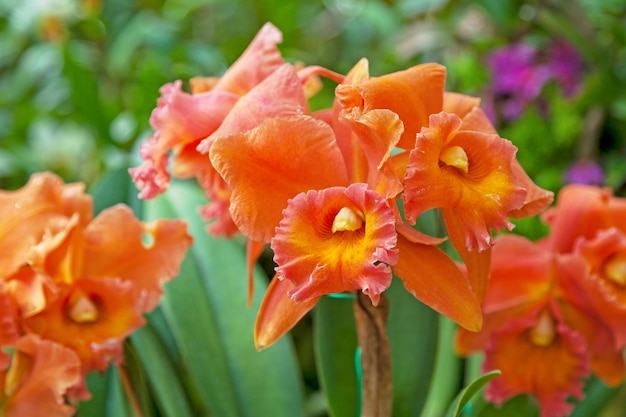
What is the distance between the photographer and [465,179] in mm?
525

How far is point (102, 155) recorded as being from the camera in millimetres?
1421

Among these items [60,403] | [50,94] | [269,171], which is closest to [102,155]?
[50,94]

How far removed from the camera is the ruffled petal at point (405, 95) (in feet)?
1.71

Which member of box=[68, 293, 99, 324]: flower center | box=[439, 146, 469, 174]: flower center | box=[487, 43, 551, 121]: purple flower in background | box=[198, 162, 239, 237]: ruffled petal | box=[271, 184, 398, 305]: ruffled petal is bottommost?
box=[487, 43, 551, 121]: purple flower in background

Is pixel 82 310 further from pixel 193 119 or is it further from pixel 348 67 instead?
pixel 348 67

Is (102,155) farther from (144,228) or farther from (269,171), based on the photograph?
(269,171)

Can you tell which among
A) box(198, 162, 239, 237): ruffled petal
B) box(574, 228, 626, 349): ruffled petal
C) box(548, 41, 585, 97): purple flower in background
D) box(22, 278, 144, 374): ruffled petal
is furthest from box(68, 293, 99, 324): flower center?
box(548, 41, 585, 97): purple flower in background

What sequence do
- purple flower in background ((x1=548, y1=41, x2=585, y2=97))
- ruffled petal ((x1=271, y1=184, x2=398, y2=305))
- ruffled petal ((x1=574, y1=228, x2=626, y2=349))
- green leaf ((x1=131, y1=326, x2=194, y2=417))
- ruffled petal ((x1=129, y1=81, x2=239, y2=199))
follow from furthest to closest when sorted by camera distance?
1. purple flower in background ((x1=548, y1=41, x2=585, y2=97))
2. green leaf ((x1=131, y1=326, x2=194, y2=417))
3. ruffled petal ((x1=574, y1=228, x2=626, y2=349))
4. ruffled petal ((x1=129, y1=81, x2=239, y2=199))
5. ruffled petal ((x1=271, y1=184, x2=398, y2=305))

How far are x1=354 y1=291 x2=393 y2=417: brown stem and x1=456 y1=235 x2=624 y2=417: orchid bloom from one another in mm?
135

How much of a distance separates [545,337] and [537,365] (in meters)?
0.03

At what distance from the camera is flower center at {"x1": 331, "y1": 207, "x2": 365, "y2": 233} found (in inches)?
19.8

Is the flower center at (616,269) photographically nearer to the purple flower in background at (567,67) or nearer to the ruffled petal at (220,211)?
the ruffled petal at (220,211)

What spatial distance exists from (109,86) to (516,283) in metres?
1.73

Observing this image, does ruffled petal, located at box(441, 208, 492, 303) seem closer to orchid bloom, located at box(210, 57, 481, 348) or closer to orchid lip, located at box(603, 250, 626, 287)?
orchid bloom, located at box(210, 57, 481, 348)
